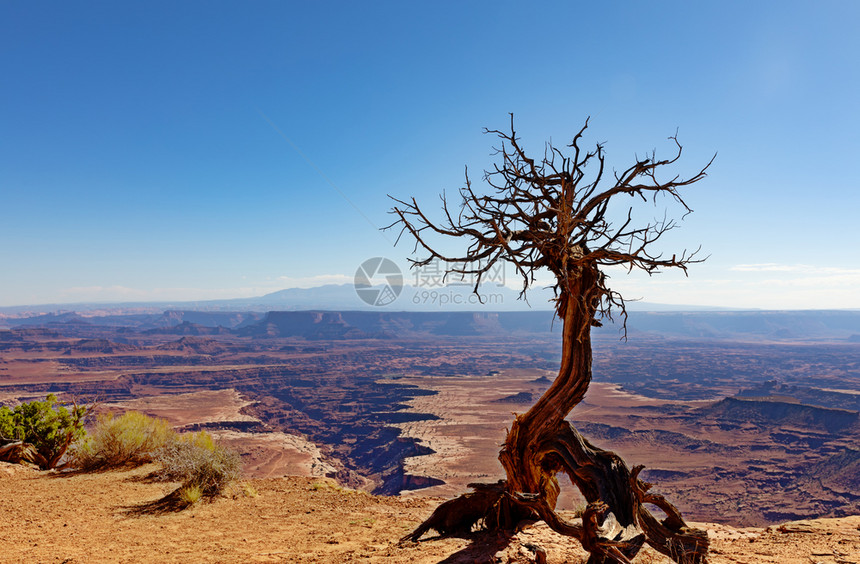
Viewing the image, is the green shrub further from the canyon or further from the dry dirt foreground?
the dry dirt foreground

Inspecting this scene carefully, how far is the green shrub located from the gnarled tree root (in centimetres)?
1118

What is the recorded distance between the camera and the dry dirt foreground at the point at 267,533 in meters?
5.23

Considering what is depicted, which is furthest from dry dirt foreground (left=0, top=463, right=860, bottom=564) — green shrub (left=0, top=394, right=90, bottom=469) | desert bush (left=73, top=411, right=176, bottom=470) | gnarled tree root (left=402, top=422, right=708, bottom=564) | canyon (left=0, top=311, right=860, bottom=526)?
canyon (left=0, top=311, right=860, bottom=526)

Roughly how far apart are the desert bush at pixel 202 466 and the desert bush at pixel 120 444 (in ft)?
3.74

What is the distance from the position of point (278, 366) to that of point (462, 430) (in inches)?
2482

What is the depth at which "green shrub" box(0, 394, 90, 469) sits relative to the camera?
36.5 feet

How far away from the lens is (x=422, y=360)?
121938 mm

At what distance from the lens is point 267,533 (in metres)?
6.61

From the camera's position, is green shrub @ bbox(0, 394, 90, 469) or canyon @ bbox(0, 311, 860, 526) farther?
canyon @ bbox(0, 311, 860, 526)

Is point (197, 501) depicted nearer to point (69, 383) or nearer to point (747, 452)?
point (747, 452)

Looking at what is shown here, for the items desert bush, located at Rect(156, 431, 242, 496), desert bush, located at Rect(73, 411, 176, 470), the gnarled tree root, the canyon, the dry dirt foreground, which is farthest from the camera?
the canyon

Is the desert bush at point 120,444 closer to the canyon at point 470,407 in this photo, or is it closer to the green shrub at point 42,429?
the green shrub at point 42,429

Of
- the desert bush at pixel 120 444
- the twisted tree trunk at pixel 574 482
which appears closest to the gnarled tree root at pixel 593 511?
the twisted tree trunk at pixel 574 482

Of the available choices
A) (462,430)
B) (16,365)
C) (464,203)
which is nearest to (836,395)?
(462,430)
